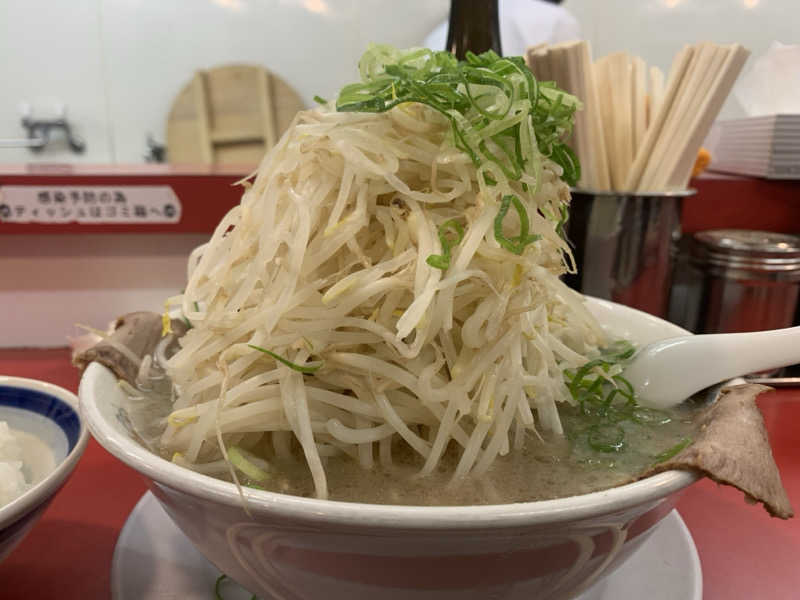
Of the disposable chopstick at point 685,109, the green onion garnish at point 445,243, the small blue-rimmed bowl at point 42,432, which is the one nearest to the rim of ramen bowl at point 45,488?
the small blue-rimmed bowl at point 42,432

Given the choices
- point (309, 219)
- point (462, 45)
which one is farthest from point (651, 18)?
point (309, 219)

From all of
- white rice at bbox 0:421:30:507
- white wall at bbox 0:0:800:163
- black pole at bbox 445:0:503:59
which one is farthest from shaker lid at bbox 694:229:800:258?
white wall at bbox 0:0:800:163

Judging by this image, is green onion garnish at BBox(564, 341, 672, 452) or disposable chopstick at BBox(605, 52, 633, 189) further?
disposable chopstick at BBox(605, 52, 633, 189)

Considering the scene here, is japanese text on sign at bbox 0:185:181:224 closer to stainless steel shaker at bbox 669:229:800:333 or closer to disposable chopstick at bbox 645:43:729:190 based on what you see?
disposable chopstick at bbox 645:43:729:190

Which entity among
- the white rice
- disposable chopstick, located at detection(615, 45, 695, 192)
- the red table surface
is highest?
disposable chopstick, located at detection(615, 45, 695, 192)

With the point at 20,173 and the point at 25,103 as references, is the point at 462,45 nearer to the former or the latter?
the point at 20,173

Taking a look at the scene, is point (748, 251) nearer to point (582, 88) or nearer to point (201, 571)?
point (582, 88)

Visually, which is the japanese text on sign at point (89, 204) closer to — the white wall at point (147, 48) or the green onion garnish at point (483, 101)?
the green onion garnish at point (483, 101)
